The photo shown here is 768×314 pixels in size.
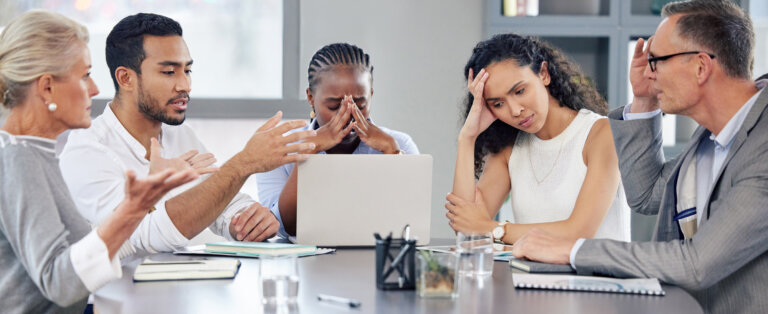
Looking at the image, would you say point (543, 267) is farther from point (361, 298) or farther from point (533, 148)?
point (533, 148)

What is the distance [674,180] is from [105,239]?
Answer: 4.39ft

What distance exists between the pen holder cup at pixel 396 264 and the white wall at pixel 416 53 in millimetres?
2461

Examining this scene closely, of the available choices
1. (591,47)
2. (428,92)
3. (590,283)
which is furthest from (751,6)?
(590,283)

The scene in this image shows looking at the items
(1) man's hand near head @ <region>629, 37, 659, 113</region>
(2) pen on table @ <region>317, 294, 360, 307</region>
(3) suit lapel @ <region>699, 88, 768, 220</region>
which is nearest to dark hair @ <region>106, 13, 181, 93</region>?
(2) pen on table @ <region>317, 294, 360, 307</region>

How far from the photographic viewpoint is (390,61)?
3.96m

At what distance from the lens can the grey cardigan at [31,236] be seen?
4.50 feet

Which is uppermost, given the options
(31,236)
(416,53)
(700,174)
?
(416,53)

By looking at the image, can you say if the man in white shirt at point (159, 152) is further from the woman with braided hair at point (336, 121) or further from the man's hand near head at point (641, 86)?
the man's hand near head at point (641, 86)

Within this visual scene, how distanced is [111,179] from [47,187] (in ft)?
2.57

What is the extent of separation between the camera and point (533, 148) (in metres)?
2.53

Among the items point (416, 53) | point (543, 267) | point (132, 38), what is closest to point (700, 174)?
point (543, 267)

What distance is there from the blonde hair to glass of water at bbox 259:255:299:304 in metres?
0.59

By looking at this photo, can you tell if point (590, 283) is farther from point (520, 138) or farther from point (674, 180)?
point (520, 138)

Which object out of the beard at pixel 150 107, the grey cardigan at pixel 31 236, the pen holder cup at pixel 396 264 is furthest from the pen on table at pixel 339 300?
the beard at pixel 150 107
